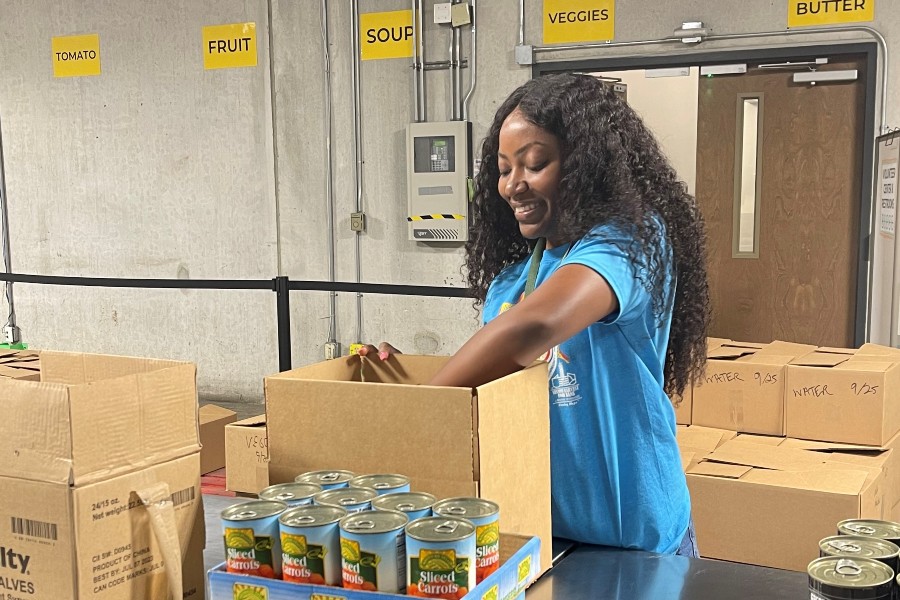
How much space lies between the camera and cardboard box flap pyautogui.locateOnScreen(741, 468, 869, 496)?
2682mm

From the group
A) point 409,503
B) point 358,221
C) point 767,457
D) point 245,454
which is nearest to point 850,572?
point 409,503

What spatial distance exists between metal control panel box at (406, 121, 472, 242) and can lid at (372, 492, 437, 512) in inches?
164

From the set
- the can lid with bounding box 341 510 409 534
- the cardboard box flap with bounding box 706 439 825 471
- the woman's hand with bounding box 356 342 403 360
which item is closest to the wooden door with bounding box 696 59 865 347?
the cardboard box flap with bounding box 706 439 825 471

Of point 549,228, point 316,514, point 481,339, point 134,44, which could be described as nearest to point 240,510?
point 316,514

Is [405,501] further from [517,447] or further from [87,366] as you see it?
[87,366]

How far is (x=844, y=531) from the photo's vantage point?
1.18 m

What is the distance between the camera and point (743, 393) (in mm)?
3354

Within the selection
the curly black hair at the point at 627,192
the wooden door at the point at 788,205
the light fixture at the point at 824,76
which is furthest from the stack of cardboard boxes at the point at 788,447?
the light fixture at the point at 824,76

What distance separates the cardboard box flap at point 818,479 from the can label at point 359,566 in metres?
2.05

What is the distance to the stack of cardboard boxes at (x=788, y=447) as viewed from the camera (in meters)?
2.73

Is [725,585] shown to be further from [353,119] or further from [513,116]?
[353,119]

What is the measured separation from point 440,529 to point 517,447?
0.33 m

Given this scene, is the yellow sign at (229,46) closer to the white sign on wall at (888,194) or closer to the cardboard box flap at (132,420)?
the white sign on wall at (888,194)

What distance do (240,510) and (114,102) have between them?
226 inches
